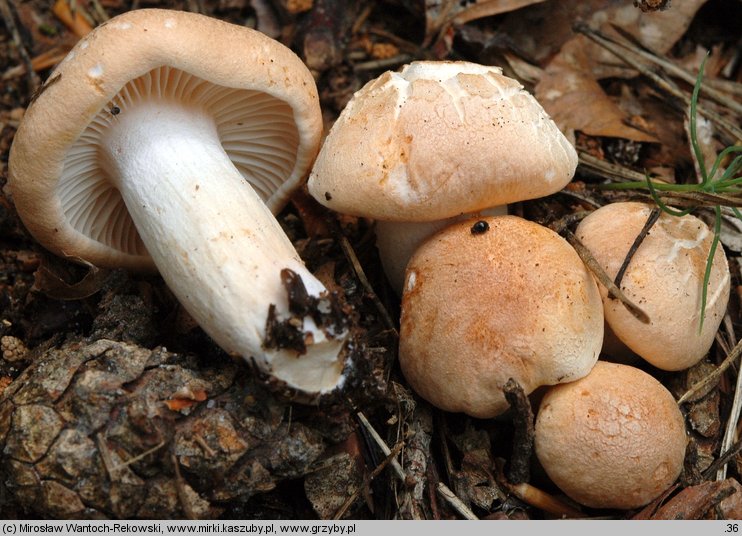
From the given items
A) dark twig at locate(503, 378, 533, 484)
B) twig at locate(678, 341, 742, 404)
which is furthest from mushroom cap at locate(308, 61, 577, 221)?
Answer: twig at locate(678, 341, 742, 404)

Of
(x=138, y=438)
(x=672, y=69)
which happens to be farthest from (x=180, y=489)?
(x=672, y=69)

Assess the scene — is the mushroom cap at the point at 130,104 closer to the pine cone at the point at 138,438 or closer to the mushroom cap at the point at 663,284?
the pine cone at the point at 138,438

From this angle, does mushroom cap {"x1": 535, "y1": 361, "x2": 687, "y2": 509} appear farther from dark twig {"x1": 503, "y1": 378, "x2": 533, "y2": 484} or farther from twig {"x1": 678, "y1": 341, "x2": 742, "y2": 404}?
twig {"x1": 678, "y1": 341, "x2": 742, "y2": 404}

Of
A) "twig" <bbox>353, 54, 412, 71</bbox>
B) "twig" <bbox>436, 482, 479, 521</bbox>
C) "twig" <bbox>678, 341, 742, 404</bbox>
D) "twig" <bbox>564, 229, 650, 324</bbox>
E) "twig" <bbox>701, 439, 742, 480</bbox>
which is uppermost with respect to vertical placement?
"twig" <bbox>353, 54, 412, 71</bbox>

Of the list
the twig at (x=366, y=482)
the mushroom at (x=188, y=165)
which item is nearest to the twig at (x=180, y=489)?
the mushroom at (x=188, y=165)

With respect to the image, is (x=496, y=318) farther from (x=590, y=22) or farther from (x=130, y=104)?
(x=590, y=22)

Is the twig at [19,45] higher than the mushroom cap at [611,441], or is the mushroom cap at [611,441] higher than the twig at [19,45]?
the twig at [19,45]
